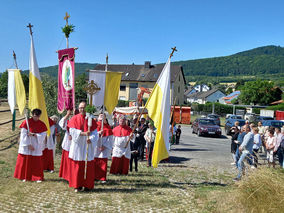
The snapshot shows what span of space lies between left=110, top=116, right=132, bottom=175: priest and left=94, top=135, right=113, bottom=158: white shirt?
575 mm

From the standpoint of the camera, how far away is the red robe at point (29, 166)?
24.6 ft

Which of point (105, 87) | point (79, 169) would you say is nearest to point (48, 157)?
point (79, 169)

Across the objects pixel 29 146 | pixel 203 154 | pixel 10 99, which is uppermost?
pixel 10 99

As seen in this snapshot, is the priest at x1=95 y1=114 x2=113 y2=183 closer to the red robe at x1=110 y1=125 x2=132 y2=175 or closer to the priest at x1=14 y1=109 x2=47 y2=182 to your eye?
the red robe at x1=110 y1=125 x2=132 y2=175

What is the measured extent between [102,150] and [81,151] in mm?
1295

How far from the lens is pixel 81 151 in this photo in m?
6.93

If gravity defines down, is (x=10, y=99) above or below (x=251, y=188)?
above

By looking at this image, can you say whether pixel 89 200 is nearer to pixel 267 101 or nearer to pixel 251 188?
pixel 251 188

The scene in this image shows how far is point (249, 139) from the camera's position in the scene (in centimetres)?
888

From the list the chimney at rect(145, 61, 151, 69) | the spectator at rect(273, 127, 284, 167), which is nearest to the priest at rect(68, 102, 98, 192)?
the spectator at rect(273, 127, 284, 167)

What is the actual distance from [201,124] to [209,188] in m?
17.2

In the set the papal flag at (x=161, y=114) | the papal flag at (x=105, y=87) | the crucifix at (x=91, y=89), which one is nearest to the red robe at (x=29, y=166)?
the crucifix at (x=91, y=89)

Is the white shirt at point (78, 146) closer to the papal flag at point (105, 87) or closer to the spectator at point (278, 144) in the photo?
the papal flag at point (105, 87)

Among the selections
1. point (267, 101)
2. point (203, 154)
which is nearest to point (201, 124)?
point (203, 154)
